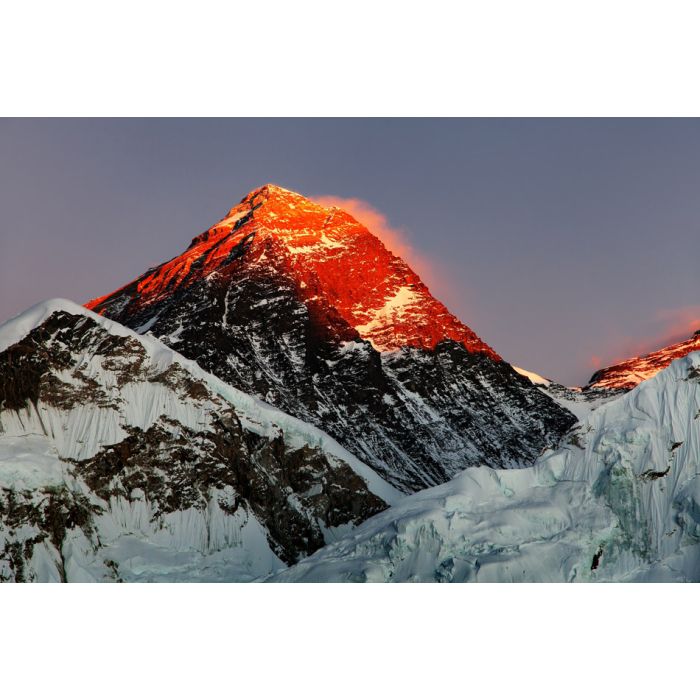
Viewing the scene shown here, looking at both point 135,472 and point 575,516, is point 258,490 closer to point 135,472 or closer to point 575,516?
point 135,472

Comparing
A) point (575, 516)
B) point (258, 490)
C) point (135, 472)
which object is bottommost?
point (575, 516)

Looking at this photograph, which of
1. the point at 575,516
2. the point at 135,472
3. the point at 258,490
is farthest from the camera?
the point at 258,490

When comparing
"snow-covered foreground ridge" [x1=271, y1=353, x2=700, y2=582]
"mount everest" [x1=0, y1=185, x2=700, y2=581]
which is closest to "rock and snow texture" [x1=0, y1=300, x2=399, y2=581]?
"mount everest" [x1=0, y1=185, x2=700, y2=581]

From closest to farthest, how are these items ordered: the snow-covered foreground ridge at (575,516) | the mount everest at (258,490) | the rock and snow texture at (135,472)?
the snow-covered foreground ridge at (575,516) → the mount everest at (258,490) → the rock and snow texture at (135,472)

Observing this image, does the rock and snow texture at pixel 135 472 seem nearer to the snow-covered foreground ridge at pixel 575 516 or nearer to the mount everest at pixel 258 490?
the mount everest at pixel 258 490

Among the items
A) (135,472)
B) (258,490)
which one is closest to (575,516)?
(258,490)

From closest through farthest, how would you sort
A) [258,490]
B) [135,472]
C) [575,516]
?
1. [575,516]
2. [135,472]
3. [258,490]

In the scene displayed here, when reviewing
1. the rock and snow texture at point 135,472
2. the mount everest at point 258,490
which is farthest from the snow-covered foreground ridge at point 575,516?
the rock and snow texture at point 135,472
